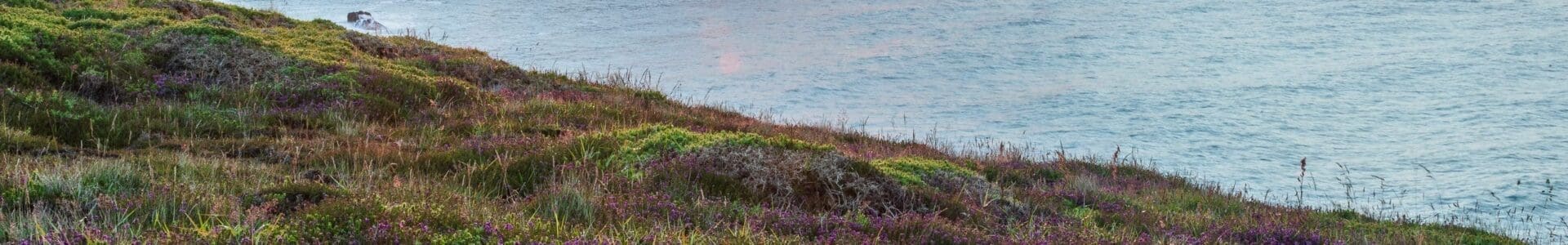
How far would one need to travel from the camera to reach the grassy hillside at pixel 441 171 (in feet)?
18.8

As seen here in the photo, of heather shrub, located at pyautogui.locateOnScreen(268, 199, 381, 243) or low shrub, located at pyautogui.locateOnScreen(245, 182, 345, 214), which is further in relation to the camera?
low shrub, located at pyautogui.locateOnScreen(245, 182, 345, 214)

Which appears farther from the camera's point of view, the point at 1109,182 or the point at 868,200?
the point at 1109,182

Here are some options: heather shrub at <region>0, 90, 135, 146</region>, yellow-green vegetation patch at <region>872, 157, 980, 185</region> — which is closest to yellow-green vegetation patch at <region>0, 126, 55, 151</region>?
heather shrub at <region>0, 90, 135, 146</region>

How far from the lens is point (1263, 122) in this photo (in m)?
24.7

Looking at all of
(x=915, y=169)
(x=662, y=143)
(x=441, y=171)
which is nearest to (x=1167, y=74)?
(x=915, y=169)

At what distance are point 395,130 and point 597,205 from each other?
5.25 meters

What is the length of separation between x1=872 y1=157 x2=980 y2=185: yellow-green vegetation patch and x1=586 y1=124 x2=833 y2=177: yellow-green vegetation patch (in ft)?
2.32

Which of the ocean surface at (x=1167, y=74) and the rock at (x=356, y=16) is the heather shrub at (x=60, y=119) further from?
the rock at (x=356, y=16)

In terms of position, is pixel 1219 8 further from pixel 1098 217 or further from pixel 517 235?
pixel 517 235

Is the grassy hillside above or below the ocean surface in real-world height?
below

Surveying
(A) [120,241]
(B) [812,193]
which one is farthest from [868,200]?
(A) [120,241]

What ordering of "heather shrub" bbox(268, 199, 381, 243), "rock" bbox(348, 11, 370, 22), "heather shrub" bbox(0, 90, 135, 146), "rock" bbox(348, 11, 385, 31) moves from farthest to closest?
"rock" bbox(348, 11, 370, 22) → "rock" bbox(348, 11, 385, 31) → "heather shrub" bbox(0, 90, 135, 146) → "heather shrub" bbox(268, 199, 381, 243)

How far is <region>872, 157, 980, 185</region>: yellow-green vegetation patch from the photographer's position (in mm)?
10446

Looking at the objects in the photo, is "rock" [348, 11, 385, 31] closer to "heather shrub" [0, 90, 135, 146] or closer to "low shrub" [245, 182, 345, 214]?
"heather shrub" [0, 90, 135, 146]
